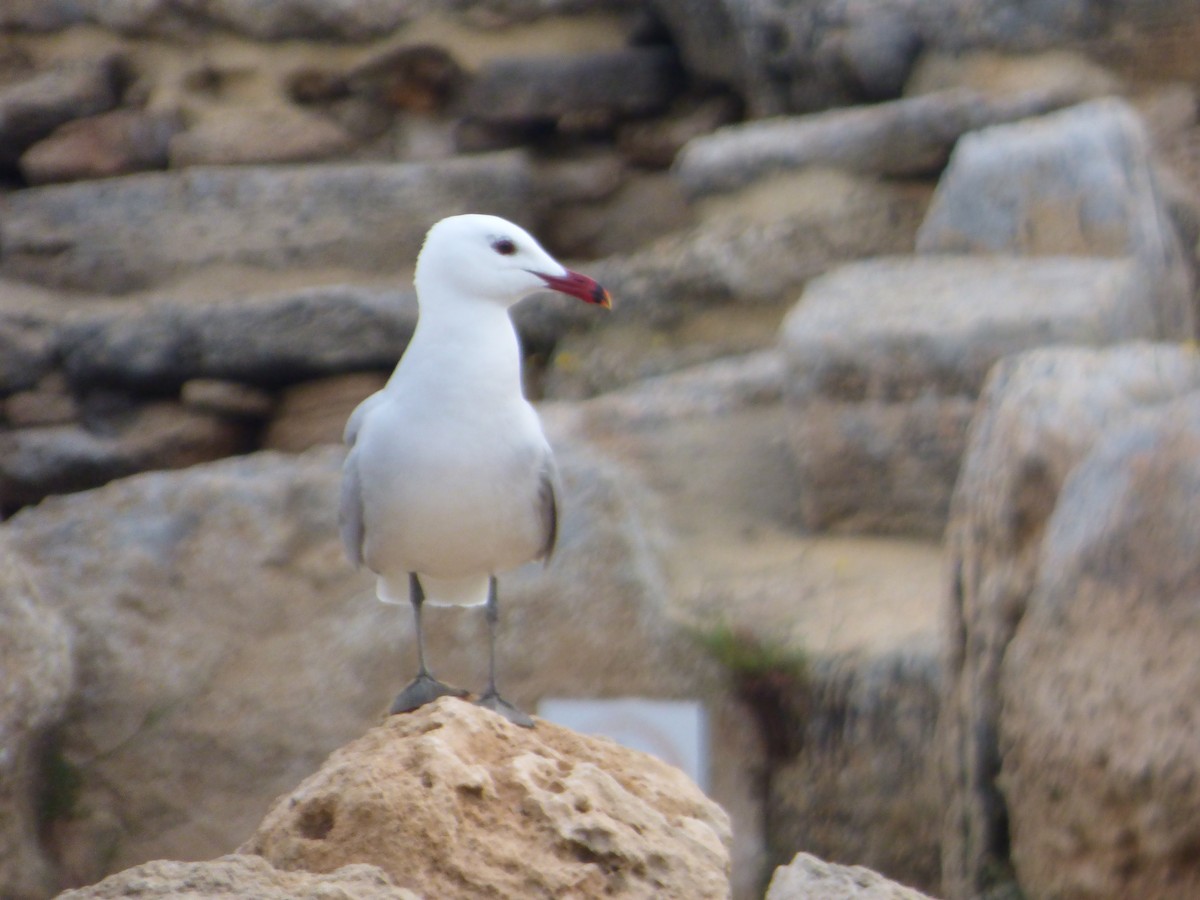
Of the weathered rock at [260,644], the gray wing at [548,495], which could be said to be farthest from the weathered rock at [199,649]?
the gray wing at [548,495]

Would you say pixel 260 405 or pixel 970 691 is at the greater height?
pixel 970 691

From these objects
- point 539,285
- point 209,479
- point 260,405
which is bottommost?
point 260,405

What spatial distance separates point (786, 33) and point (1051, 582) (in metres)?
3.69

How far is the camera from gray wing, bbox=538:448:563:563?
10.1ft

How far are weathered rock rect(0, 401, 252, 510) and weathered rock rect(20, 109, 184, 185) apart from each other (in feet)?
3.40

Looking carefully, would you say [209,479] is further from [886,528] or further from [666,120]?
[666,120]

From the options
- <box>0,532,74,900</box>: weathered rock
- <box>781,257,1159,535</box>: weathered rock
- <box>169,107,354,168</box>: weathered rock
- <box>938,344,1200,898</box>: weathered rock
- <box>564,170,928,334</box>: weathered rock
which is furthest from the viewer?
<box>169,107,354,168</box>: weathered rock

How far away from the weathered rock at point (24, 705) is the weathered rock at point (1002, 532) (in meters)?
1.95

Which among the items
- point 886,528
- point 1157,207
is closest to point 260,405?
point 886,528

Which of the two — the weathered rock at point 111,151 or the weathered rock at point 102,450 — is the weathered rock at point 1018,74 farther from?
the weathered rock at point 111,151

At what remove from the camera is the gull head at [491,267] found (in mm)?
3012

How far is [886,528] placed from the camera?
14.2 feet

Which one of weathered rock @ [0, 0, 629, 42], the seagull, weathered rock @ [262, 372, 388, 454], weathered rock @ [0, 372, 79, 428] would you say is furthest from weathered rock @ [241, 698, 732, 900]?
weathered rock @ [0, 0, 629, 42]

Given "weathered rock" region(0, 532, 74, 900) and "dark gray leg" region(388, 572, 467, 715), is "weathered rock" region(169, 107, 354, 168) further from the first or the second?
"dark gray leg" region(388, 572, 467, 715)
